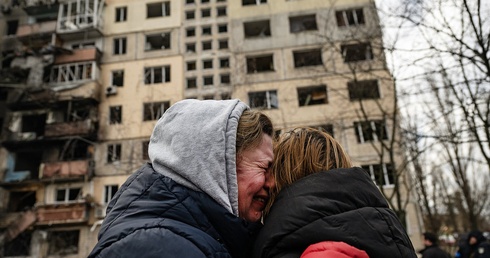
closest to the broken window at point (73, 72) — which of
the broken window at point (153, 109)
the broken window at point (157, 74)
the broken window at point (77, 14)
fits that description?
the broken window at point (77, 14)

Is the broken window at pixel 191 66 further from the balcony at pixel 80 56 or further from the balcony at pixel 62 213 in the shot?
the balcony at pixel 62 213

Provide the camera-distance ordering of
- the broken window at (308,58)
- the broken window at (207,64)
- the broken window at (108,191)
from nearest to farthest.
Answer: the broken window at (108,191) → the broken window at (308,58) → the broken window at (207,64)

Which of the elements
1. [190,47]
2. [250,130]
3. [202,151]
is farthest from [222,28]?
[202,151]

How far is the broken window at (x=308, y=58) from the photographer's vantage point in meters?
25.4

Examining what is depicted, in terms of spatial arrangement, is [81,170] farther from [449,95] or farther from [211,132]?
[211,132]

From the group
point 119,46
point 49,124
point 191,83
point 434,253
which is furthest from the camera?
point 119,46

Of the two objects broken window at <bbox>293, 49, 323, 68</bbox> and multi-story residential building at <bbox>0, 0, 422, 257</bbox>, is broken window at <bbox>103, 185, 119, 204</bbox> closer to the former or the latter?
multi-story residential building at <bbox>0, 0, 422, 257</bbox>

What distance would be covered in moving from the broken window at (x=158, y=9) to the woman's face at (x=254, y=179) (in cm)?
2805

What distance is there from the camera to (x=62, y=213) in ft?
73.0

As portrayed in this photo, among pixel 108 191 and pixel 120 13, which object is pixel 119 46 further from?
pixel 108 191

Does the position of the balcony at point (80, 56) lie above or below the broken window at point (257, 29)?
below

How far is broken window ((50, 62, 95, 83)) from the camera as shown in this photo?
84.8 feet

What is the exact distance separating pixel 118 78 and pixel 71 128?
16.7ft

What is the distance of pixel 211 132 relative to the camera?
1.66m
